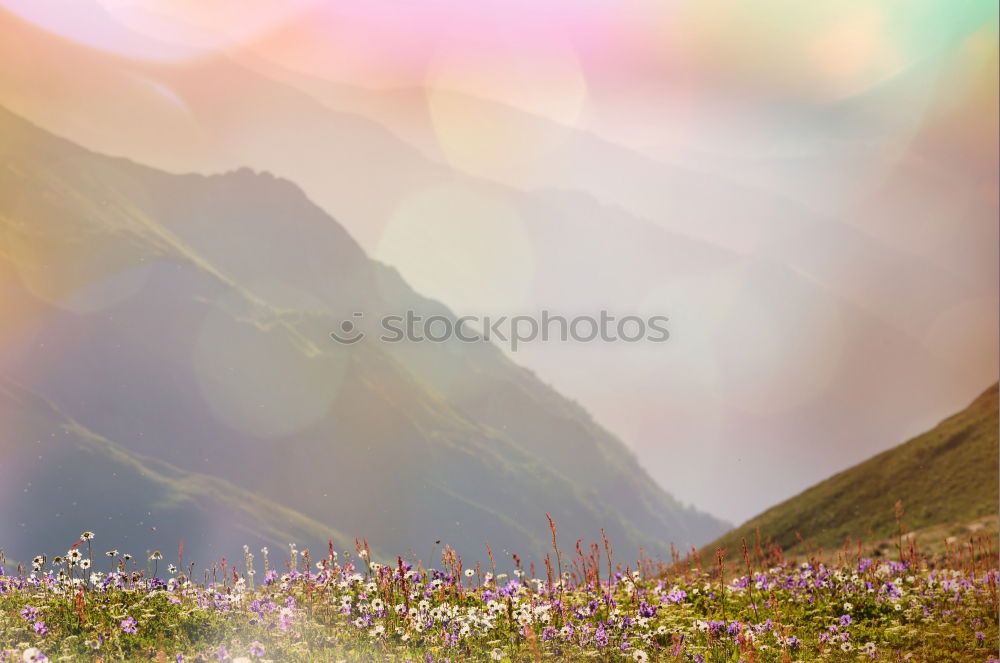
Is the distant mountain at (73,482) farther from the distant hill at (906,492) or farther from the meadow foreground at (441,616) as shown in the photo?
the meadow foreground at (441,616)

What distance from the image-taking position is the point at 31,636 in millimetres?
9164

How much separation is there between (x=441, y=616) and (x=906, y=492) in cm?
6611

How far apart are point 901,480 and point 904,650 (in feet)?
215

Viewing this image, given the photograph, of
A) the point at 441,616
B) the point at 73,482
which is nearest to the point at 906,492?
the point at 441,616

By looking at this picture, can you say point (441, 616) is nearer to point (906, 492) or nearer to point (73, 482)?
point (906, 492)

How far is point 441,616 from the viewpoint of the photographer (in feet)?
31.4

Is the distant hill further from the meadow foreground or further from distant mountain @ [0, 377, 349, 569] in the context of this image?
distant mountain @ [0, 377, 349, 569]

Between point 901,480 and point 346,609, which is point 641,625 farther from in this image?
point 901,480

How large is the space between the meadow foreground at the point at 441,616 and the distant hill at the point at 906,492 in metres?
44.3

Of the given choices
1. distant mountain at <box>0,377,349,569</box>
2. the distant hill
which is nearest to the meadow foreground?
the distant hill

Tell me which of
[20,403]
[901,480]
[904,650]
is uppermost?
[20,403]

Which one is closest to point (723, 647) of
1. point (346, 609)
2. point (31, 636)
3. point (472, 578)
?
point (472, 578)

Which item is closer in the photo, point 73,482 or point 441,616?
point 441,616

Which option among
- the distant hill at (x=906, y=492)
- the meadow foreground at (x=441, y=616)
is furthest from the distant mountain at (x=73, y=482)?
the meadow foreground at (x=441, y=616)
